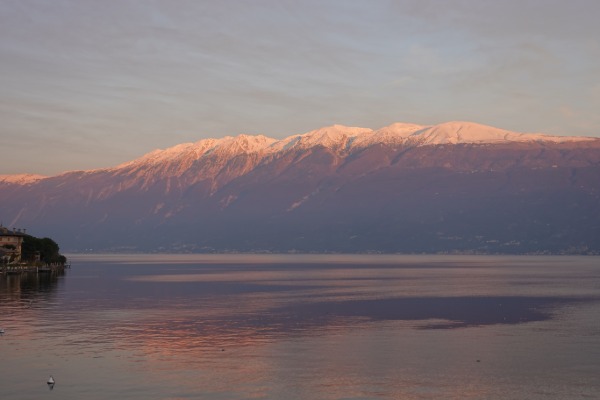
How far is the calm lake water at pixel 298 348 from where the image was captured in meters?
52.8

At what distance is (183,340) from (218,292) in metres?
70.7

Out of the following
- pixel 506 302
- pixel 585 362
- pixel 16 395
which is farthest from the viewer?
pixel 506 302

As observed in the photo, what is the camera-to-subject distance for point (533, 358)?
6475 centimetres

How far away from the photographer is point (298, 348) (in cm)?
6950

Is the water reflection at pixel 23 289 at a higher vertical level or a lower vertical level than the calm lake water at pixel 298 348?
higher

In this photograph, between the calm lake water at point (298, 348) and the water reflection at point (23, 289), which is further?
the water reflection at point (23, 289)

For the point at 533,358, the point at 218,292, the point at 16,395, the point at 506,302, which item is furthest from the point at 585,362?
the point at 218,292

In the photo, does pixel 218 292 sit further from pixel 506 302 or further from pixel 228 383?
pixel 228 383

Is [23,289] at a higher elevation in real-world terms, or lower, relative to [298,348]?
higher

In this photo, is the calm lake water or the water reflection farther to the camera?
the water reflection

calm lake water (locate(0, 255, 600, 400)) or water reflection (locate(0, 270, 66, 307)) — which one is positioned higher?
water reflection (locate(0, 270, 66, 307))

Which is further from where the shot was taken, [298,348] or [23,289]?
[23,289]

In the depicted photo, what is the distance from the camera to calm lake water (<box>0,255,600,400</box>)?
52.8 metres

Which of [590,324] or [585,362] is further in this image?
[590,324]
